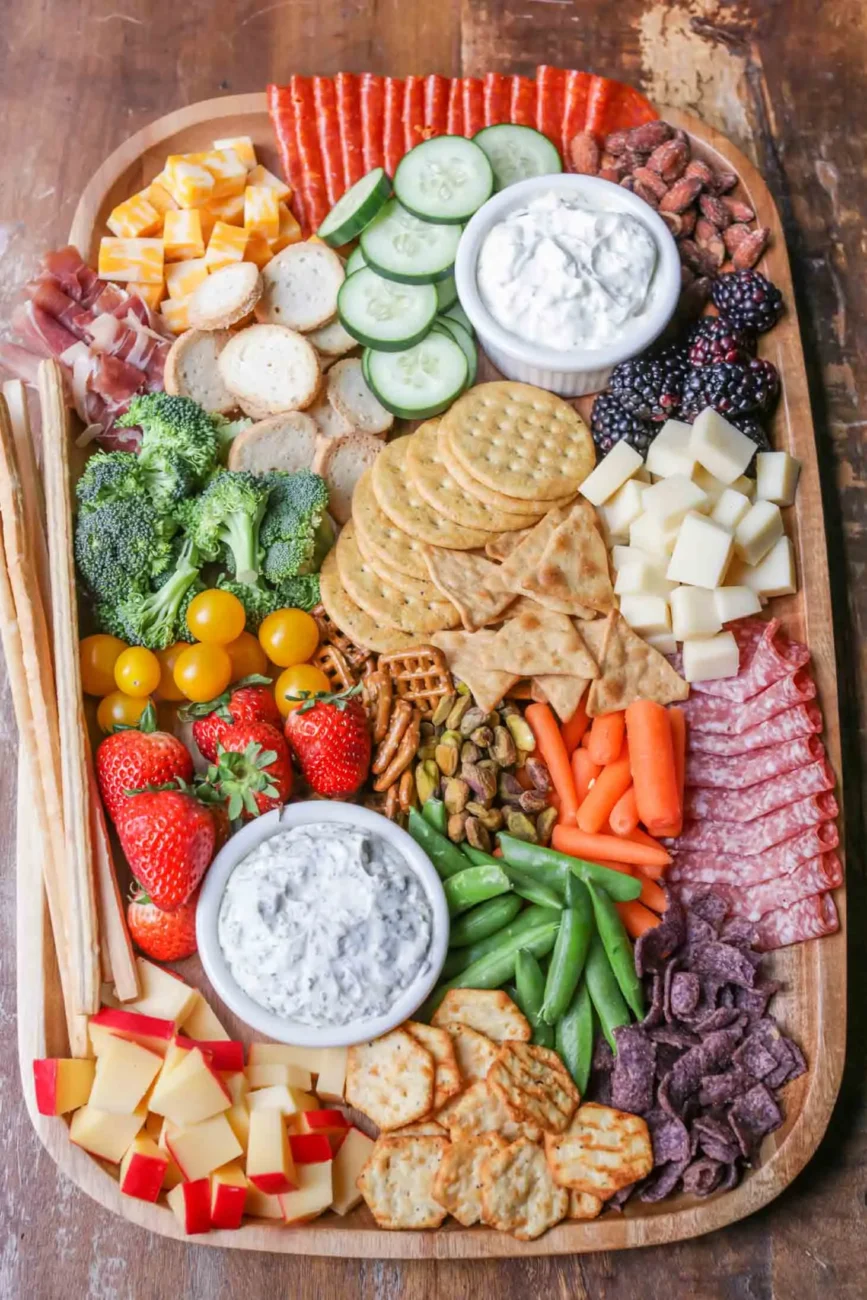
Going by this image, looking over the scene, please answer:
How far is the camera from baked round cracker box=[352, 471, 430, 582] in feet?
9.85

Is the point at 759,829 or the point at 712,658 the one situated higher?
the point at 712,658

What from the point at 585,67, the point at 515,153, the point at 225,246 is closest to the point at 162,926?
the point at 225,246

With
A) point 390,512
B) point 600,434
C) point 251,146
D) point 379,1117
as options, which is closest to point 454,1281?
point 379,1117

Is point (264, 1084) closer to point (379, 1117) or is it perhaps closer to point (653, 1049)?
point (379, 1117)

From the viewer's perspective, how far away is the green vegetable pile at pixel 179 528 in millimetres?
2887

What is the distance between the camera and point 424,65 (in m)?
3.58

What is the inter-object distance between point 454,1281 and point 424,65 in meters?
3.28

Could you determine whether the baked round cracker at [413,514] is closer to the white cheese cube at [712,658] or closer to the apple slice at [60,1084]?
the white cheese cube at [712,658]

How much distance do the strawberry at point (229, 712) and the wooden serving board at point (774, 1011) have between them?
42 cm

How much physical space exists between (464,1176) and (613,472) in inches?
65.7

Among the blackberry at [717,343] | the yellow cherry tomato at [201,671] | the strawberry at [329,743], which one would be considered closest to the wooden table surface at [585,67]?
the blackberry at [717,343]

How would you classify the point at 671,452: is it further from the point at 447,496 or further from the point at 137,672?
the point at 137,672

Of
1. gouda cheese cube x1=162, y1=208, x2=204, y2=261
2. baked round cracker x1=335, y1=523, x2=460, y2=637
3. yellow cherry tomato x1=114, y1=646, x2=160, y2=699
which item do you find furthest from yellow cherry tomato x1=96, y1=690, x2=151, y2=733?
gouda cheese cube x1=162, y1=208, x2=204, y2=261

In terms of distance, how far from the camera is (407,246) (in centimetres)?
318
